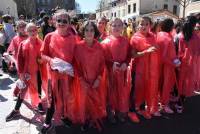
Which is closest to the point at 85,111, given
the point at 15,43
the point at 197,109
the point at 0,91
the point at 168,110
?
the point at 168,110

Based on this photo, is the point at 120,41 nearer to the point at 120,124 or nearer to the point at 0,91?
the point at 120,124

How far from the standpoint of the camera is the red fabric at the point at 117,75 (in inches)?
204

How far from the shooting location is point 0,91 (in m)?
8.24

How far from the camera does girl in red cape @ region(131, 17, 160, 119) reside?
211 inches

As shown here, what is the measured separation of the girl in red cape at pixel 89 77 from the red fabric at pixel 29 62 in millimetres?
1143

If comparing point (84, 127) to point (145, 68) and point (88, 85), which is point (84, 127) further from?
point (145, 68)

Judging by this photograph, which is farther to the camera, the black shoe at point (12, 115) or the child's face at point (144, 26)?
the black shoe at point (12, 115)

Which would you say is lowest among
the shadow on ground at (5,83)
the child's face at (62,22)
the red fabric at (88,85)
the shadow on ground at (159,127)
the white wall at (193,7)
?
the shadow on ground at (159,127)

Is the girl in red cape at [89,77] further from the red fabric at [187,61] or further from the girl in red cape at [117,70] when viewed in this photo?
the red fabric at [187,61]

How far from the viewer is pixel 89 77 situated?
16.3ft

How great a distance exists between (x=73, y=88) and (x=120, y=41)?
111 cm

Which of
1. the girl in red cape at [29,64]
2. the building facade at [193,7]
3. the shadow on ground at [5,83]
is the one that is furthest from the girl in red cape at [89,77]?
the building facade at [193,7]

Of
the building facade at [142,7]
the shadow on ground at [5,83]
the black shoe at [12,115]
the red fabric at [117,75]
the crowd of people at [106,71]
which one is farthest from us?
the building facade at [142,7]

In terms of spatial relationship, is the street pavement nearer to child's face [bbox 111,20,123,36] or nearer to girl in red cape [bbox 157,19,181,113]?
girl in red cape [bbox 157,19,181,113]
